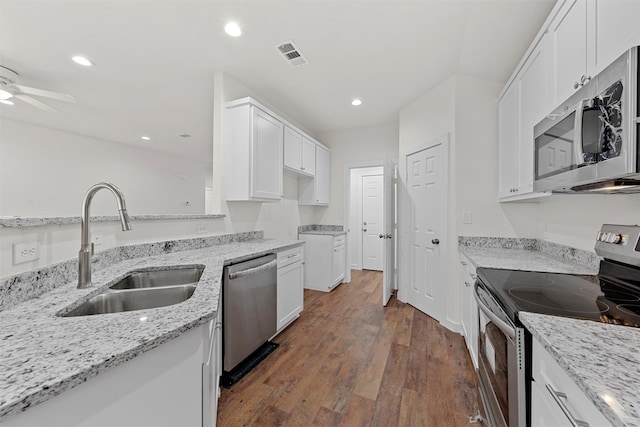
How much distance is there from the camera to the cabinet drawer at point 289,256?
7.82 feet

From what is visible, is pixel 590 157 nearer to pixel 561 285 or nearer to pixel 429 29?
pixel 561 285

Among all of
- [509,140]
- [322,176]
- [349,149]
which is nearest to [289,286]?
[322,176]

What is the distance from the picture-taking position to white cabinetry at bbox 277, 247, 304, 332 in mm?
2387

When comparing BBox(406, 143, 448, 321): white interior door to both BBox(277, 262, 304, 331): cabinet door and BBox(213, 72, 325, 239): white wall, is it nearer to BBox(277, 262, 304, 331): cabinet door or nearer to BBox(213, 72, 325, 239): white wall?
BBox(277, 262, 304, 331): cabinet door

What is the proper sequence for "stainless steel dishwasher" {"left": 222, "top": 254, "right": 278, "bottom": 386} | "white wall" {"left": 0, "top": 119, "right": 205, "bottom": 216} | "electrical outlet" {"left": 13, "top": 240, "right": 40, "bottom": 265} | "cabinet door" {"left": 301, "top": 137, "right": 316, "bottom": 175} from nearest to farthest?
"electrical outlet" {"left": 13, "top": 240, "right": 40, "bottom": 265} → "stainless steel dishwasher" {"left": 222, "top": 254, "right": 278, "bottom": 386} → "cabinet door" {"left": 301, "top": 137, "right": 316, "bottom": 175} → "white wall" {"left": 0, "top": 119, "right": 205, "bottom": 216}

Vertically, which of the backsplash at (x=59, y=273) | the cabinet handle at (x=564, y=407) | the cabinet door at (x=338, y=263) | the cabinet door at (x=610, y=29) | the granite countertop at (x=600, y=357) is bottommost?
the cabinet door at (x=338, y=263)

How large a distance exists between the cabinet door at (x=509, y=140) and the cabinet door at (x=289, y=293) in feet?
6.99

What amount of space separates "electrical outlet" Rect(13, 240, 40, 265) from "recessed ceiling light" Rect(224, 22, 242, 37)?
1933 millimetres

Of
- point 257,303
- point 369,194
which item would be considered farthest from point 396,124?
point 257,303

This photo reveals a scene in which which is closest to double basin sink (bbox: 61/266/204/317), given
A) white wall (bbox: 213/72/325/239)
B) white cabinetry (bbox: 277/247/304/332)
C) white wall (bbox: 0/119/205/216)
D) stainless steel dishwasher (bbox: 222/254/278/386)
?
stainless steel dishwasher (bbox: 222/254/278/386)

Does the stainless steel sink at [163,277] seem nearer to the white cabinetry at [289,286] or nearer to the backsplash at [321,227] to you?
the white cabinetry at [289,286]

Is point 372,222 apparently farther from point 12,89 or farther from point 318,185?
point 12,89

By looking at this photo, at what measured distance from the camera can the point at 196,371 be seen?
0.84 m

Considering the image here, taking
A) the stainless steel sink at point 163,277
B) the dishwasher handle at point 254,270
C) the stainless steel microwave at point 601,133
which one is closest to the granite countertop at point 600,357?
the stainless steel microwave at point 601,133
